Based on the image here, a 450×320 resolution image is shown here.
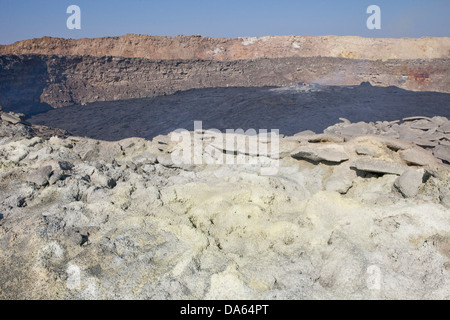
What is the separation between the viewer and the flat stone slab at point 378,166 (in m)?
3.54

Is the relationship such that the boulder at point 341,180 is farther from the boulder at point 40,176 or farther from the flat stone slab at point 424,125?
the flat stone slab at point 424,125

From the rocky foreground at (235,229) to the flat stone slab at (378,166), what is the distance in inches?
0.5

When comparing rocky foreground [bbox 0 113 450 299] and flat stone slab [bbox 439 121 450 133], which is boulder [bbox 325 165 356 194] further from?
flat stone slab [bbox 439 121 450 133]

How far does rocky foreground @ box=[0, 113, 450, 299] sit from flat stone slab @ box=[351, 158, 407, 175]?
0.05 ft

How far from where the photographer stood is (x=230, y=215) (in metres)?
3.04

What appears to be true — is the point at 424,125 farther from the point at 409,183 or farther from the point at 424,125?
the point at 409,183

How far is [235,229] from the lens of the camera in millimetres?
2918

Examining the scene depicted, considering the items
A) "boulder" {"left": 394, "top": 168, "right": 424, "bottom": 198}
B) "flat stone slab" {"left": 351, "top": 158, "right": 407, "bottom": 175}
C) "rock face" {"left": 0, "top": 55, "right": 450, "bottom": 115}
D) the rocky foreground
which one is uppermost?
"rock face" {"left": 0, "top": 55, "right": 450, "bottom": 115}

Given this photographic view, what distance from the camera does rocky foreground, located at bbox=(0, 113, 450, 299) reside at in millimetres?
2162

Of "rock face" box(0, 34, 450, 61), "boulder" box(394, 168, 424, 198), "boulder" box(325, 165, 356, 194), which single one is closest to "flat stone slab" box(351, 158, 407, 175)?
"boulder" box(325, 165, 356, 194)

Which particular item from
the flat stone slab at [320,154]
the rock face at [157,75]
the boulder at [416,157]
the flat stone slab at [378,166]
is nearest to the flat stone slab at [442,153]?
the boulder at [416,157]

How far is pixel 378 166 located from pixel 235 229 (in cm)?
190

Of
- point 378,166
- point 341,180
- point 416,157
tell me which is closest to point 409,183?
point 378,166
